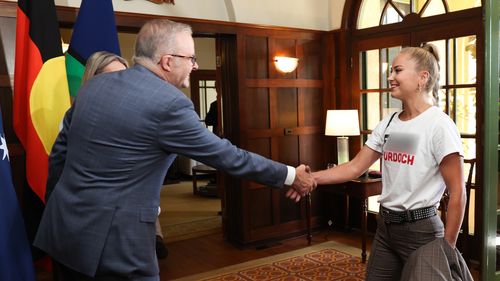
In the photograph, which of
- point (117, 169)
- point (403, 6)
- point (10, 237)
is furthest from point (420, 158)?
point (403, 6)

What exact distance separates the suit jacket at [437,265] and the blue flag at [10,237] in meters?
1.99

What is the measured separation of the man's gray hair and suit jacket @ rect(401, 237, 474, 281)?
108 centimetres

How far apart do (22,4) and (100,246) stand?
1876 mm

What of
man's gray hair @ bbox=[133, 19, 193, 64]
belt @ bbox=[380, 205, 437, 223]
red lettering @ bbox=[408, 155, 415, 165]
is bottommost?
belt @ bbox=[380, 205, 437, 223]

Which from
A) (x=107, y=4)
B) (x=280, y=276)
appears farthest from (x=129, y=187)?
(x=280, y=276)

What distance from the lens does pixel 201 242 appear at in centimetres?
476

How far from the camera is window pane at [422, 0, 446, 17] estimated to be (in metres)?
3.99

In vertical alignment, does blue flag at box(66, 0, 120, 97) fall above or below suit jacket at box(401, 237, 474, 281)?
above

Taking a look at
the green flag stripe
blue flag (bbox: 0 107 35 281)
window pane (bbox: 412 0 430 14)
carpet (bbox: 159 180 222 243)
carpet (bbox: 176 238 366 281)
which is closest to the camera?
blue flag (bbox: 0 107 35 281)

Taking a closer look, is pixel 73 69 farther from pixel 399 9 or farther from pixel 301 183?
pixel 399 9

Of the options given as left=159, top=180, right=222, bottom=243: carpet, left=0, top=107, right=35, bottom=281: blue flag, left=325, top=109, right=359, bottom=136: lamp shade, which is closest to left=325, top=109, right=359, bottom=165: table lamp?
left=325, top=109, right=359, bottom=136: lamp shade

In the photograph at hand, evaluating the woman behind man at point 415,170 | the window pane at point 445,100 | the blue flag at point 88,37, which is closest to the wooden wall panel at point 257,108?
the window pane at point 445,100

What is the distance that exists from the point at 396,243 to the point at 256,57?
114 inches

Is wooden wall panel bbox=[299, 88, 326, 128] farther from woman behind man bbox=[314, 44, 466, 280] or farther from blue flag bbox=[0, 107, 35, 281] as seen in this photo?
blue flag bbox=[0, 107, 35, 281]
